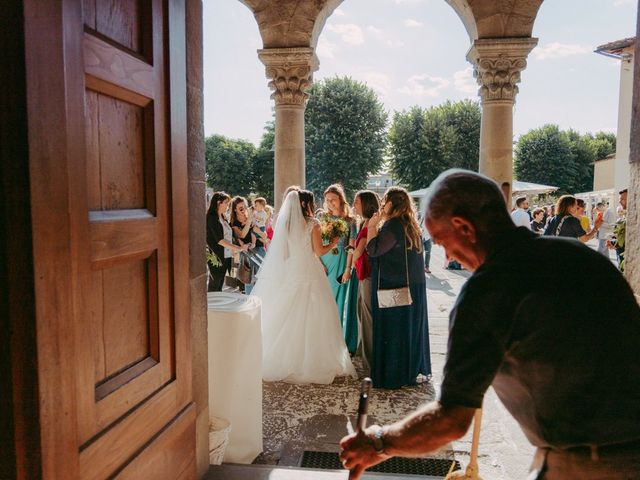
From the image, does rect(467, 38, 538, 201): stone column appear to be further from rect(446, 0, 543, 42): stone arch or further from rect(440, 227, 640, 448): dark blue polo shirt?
rect(440, 227, 640, 448): dark blue polo shirt

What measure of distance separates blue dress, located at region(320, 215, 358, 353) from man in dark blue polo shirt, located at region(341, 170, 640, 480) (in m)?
4.33

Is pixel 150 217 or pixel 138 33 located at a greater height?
pixel 138 33

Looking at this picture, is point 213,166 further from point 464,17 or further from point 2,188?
point 2,188

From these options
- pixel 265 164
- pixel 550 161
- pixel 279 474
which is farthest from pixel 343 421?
pixel 550 161

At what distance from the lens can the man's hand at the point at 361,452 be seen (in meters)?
1.52

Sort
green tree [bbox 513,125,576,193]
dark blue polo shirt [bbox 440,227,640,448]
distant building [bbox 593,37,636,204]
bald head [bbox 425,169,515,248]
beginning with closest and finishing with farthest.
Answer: dark blue polo shirt [bbox 440,227,640,448] < bald head [bbox 425,169,515,248] < distant building [bbox 593,37,636,204] < green tree [bbox 513,125,576,193]

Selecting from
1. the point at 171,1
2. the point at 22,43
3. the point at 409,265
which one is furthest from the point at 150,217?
the point at 409,265

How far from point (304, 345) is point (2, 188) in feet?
13.4

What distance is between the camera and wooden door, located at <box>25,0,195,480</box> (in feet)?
4.32

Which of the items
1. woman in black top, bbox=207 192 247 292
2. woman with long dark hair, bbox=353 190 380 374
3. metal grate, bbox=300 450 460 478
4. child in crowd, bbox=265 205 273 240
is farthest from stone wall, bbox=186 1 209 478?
child in crowd, bbox=265 205 273 240

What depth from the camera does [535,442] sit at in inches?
55.4

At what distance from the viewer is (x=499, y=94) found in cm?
751

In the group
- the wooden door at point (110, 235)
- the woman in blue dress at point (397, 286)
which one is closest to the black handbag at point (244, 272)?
the woman in blue dress at point (397, 286)

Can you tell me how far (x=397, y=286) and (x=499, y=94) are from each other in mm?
4400
